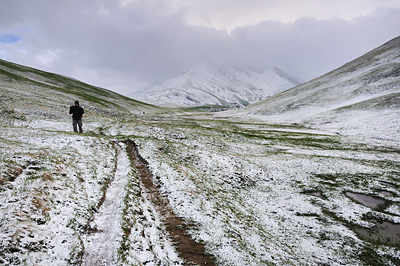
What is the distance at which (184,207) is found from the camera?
1409 cm

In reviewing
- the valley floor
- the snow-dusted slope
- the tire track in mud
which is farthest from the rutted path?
the snow-dusted slope

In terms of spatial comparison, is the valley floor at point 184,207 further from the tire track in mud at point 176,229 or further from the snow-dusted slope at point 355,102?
the snow-dusted slope at point 355,102

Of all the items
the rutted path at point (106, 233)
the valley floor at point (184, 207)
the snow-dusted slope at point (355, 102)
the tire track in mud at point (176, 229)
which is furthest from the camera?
the snow-dusted slope at point (355, 102)

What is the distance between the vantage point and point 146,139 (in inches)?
1198

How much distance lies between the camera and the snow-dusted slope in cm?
5869

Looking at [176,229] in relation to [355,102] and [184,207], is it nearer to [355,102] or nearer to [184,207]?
[184,207]

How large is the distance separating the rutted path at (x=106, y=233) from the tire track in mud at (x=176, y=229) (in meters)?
2.59

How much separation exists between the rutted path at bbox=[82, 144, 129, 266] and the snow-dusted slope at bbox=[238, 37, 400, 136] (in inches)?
2347

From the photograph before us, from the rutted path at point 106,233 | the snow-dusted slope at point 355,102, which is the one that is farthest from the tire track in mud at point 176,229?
the snow-dusted slope at point 355,102

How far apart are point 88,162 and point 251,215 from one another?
14807 millimetres

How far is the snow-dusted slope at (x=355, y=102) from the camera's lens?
193 ft

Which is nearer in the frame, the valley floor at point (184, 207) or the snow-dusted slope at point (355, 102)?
the valley floor at point (184, 207)

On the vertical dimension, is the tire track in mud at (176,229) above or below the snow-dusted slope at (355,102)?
below

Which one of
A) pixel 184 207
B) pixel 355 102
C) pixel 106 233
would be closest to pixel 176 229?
pixel 184 207
